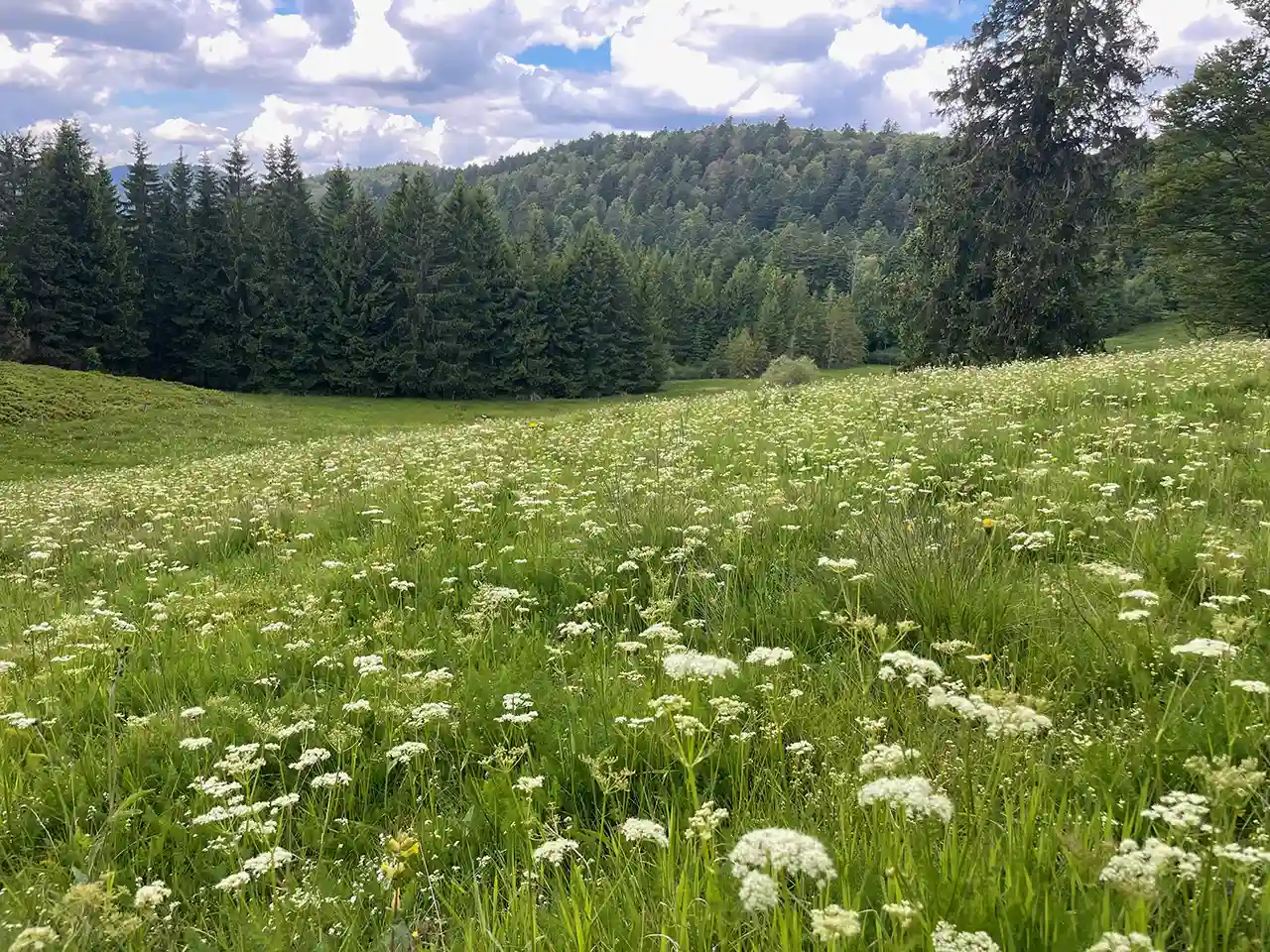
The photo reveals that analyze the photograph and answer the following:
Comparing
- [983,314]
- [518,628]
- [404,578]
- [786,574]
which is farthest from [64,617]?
[983,314]

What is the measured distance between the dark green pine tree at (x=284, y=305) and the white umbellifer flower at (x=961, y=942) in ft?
229

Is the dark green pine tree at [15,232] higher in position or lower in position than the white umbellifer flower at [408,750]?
higher

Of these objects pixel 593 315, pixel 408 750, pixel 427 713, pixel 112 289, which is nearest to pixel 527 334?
pixel 593 315

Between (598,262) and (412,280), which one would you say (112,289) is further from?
(598,262)

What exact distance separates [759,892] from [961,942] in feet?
1.41

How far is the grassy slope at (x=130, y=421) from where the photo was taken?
1294 inches

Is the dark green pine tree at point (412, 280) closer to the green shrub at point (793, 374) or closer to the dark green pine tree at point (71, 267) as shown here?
the dark green pine tree at point (71, 267)

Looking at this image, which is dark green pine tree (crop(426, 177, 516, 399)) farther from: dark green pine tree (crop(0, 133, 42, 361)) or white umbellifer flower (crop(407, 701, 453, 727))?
white umbellifer flower (crop(407, 701, 453, 727))

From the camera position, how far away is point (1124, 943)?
154 centimetres

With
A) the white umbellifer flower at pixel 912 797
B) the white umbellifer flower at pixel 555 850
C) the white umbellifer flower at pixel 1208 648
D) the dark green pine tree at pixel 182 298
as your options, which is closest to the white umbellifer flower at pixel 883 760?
→ the white umbellifer flower at pixel 912 797

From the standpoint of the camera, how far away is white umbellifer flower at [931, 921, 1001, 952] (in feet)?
5.22

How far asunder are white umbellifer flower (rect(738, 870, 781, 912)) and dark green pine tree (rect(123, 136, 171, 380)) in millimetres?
73718

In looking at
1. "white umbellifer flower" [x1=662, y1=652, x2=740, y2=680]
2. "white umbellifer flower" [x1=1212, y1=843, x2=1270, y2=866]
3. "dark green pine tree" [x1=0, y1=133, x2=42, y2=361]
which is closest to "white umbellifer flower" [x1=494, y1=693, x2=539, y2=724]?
"white umbellifer flower" [x1=662, y1=652, x2=740, y2=680]

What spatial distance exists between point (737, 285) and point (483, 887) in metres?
A: 121
